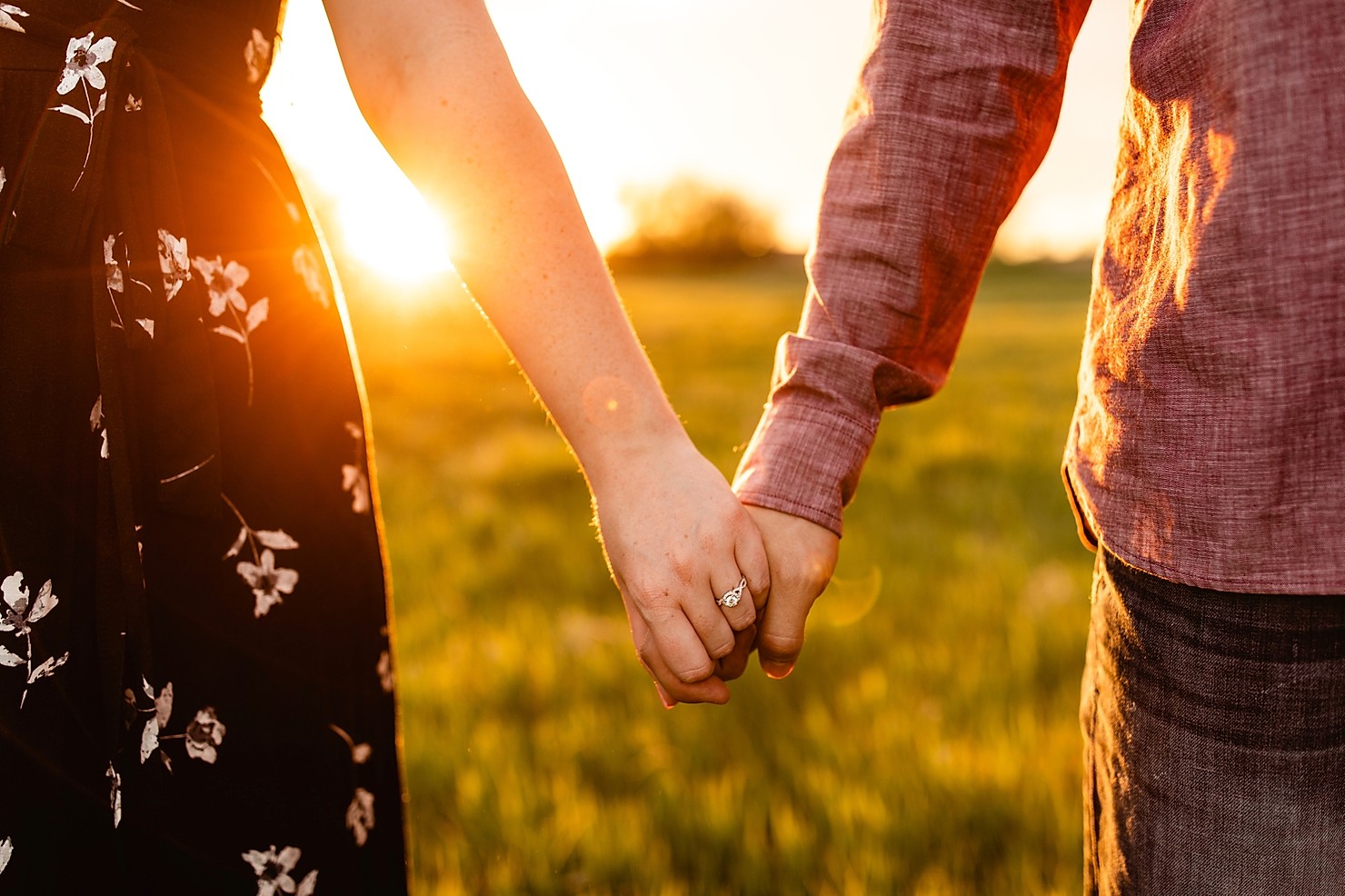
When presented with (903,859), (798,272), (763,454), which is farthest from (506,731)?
(798,272)

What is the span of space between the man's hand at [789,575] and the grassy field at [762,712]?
69 centimetres

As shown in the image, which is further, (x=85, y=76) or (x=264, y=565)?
(x=264, y=565)

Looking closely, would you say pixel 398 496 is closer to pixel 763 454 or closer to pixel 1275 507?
pixel 763 454

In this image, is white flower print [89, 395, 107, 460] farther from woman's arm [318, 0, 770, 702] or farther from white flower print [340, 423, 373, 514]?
woman's arm [318, 0, 770, 702]

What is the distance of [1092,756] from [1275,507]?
34 centimetres

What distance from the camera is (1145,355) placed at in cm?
87

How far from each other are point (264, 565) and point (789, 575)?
570 millimetres

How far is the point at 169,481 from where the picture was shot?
1.00 meters

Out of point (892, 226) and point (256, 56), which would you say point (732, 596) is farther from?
point (256, 56)

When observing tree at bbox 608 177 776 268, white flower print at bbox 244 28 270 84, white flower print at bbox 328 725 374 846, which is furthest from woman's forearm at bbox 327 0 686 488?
tree at bbox 608 177 776 268

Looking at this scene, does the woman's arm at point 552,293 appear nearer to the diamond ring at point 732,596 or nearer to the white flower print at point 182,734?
the diamond ring at point 732,596

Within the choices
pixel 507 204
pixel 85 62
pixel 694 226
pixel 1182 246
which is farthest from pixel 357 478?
pixel 694 226

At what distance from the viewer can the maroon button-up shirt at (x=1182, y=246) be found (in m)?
0.77

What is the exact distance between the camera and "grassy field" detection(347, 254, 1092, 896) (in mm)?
1973
